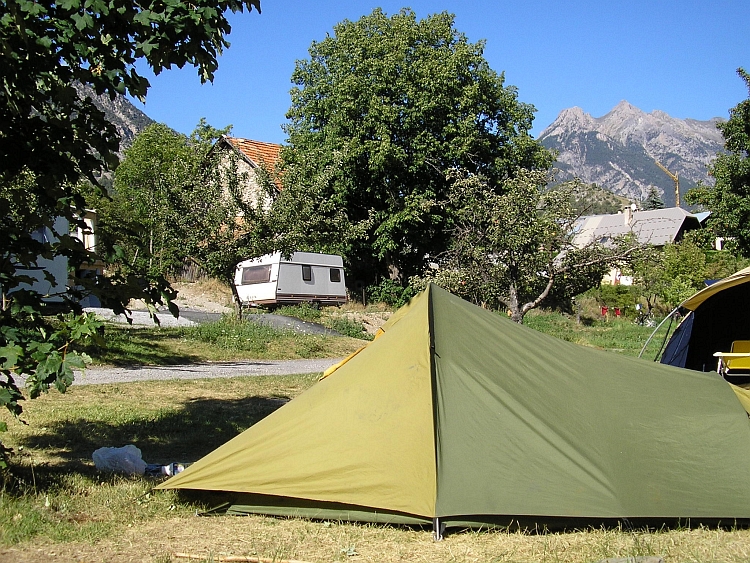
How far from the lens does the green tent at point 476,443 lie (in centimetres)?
515

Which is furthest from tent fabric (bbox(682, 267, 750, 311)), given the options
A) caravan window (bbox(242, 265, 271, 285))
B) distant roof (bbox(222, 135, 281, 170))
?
distant roof (bbox(222, 135, 281, 170))

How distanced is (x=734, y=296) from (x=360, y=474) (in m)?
7.75

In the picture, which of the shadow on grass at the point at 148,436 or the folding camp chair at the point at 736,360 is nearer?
the shadow on grass at the point at 148,436

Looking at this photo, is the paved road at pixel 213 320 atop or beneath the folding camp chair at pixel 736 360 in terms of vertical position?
atop

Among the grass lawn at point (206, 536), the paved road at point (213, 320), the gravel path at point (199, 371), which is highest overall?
the paved road at point (213, 320)

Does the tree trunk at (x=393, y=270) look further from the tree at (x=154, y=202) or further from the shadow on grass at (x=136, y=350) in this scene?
the shadow on grass at (x=136, y=350)

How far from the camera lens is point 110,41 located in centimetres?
555

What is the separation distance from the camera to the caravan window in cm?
2830

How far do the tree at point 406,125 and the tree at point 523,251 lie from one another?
10.4 m

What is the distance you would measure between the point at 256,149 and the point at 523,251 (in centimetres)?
2238

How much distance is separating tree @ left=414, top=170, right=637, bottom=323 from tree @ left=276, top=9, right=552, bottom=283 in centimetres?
1044

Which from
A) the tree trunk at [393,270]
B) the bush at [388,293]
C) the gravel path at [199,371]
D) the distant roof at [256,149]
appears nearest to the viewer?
the gravel path at [199,371]

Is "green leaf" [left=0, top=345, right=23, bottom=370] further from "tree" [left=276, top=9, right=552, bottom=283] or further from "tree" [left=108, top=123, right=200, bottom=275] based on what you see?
"tree" [left=276, top=9, right=552, bottom=283]

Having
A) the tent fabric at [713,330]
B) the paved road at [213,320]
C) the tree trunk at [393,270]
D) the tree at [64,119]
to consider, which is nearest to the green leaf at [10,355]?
the tree at [64,119]
